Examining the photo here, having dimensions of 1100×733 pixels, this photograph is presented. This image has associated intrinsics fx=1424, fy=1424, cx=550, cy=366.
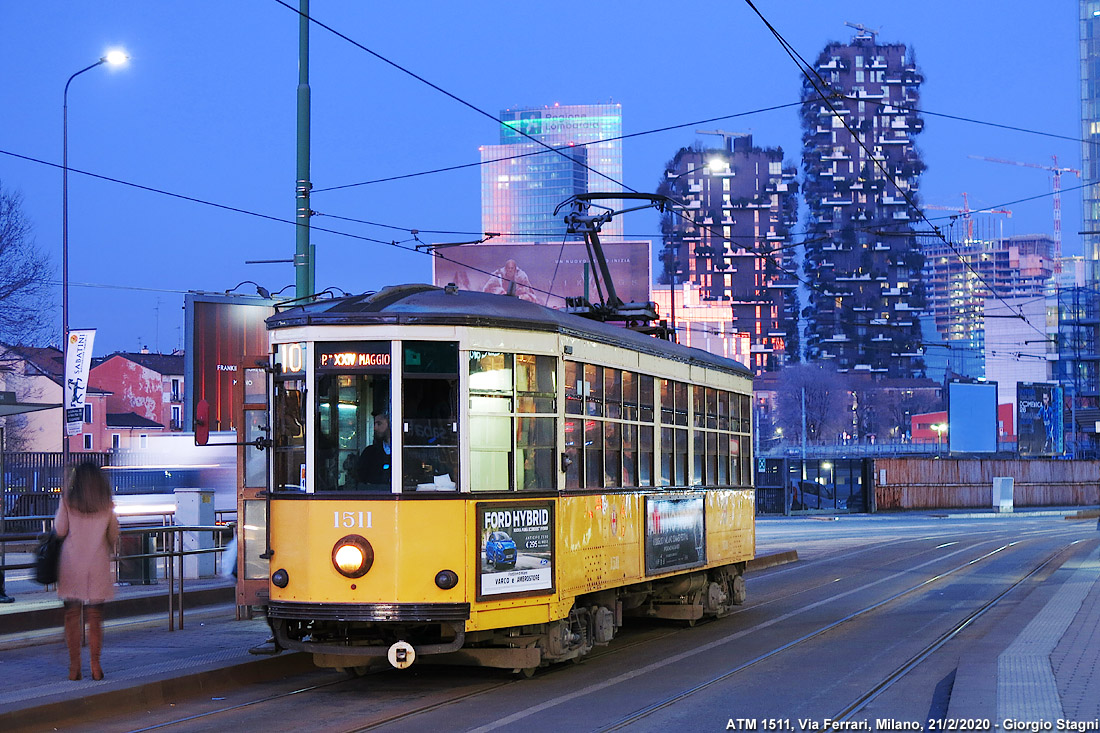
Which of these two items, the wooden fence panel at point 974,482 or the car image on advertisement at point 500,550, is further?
the wooden fence panel at point 974,482

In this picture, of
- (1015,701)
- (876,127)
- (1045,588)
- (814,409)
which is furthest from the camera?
(876,127)

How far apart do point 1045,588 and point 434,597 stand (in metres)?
11.9

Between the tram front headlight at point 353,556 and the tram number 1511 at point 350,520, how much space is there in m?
0.09

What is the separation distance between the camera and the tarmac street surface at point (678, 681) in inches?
362

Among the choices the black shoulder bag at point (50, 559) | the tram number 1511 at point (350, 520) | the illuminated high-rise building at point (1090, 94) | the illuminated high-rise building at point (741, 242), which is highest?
the illuminated high-rise building at point (1090, 94)

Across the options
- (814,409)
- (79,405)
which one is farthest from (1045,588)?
(814,409)

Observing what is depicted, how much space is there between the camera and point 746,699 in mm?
10094

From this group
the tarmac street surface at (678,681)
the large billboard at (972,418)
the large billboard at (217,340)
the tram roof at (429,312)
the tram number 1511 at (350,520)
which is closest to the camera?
the tarmac street surface at (678,681)

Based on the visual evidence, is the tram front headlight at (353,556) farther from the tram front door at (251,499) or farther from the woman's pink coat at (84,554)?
the woman's pink coat at (84,554)

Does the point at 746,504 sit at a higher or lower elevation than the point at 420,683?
higher

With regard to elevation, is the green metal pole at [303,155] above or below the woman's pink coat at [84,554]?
above

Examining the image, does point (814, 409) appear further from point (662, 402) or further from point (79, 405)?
point (662, 402)

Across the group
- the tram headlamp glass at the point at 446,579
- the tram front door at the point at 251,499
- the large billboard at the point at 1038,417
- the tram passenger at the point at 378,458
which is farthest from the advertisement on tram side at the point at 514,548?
the large billboard at the point at 1038,417

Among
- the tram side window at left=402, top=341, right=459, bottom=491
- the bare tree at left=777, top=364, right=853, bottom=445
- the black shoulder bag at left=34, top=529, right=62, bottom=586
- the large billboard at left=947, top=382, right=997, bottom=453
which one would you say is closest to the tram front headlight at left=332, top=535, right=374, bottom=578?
the tram side window at left=402, top=341, right=459, bottom=491
